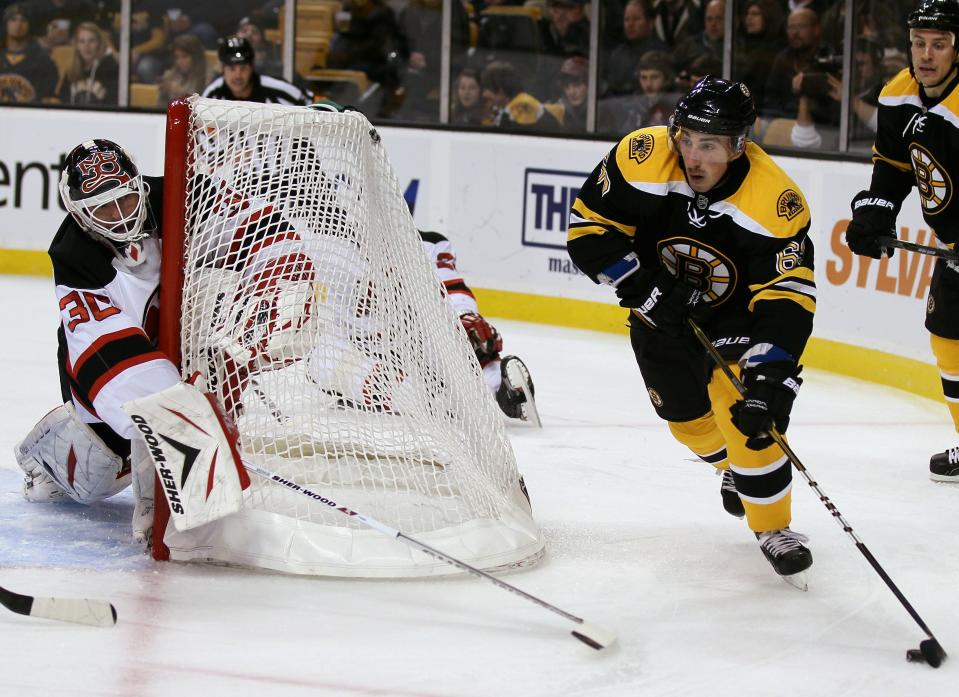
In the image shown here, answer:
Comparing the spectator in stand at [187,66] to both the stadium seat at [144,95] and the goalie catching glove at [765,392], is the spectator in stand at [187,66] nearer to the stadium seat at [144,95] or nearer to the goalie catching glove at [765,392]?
the stadium seat at [144,95]

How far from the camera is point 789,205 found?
9.10ft

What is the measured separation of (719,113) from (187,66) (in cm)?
549

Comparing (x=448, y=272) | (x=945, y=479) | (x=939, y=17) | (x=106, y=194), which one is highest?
(x=939, y=17)

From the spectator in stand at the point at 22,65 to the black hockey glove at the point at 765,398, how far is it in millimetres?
5934

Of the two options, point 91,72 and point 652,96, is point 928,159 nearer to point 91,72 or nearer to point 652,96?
point 652,96

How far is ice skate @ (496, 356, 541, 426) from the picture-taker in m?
4.34

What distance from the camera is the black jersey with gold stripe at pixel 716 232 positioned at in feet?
9.05

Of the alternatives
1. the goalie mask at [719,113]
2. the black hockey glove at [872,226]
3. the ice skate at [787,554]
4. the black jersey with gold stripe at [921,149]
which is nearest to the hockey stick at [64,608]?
the ice skate at [787,554]

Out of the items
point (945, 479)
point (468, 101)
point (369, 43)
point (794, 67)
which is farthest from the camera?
point (369, 43)

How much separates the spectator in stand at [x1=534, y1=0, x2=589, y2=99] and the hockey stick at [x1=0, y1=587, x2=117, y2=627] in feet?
15.5

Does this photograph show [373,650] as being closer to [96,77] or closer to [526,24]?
[526,24]

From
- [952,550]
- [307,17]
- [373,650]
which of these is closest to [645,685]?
[373,650]

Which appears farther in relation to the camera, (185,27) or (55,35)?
(55,35)

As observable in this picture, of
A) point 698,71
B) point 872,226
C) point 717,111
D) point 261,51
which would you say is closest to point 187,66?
point 261,51
